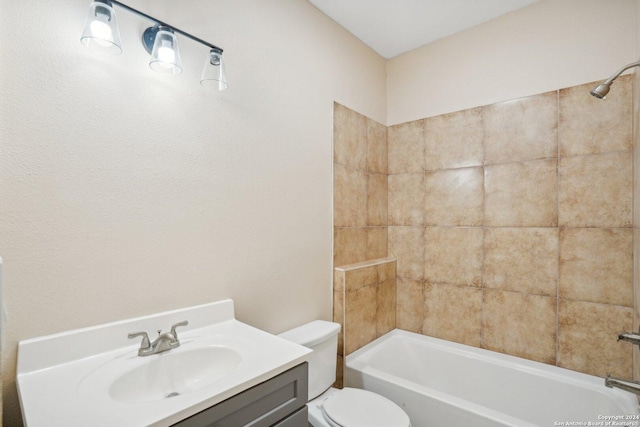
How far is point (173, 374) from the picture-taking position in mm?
1136

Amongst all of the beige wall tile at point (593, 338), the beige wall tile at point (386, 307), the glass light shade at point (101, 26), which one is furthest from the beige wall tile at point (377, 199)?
the glass light shade at point (101, 26)

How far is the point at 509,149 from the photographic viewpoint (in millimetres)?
2100

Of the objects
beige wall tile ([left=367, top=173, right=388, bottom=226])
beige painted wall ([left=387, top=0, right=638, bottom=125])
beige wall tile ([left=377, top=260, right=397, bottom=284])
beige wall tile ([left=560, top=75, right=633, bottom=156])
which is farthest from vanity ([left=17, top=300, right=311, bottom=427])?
beige painted wall ([left=387, top=0, right=638, bottom=125])

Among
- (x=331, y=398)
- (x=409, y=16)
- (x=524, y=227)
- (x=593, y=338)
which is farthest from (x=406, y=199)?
(x=331, y=398)

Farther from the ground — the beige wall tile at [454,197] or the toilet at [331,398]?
the beige wall tile at [454,197]

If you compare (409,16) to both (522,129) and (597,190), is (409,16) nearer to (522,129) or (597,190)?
(522,129)

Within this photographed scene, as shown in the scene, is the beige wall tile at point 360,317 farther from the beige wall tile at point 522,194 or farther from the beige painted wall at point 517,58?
the beige painted wall at point 517,58

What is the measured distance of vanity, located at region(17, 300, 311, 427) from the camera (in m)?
0.80

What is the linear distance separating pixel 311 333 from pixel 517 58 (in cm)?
218

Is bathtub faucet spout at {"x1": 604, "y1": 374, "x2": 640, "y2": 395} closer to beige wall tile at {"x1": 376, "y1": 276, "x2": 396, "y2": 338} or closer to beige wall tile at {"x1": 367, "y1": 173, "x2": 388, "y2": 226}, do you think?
beige wall tile at {"x1": 376, "y1": 276, "x2": 396, "y2": 338}

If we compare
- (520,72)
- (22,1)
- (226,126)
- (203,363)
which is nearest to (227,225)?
(226,126)

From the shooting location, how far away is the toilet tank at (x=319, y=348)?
1.67m

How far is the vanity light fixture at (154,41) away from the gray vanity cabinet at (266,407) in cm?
117

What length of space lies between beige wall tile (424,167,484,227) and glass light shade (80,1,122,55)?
6.85ft
